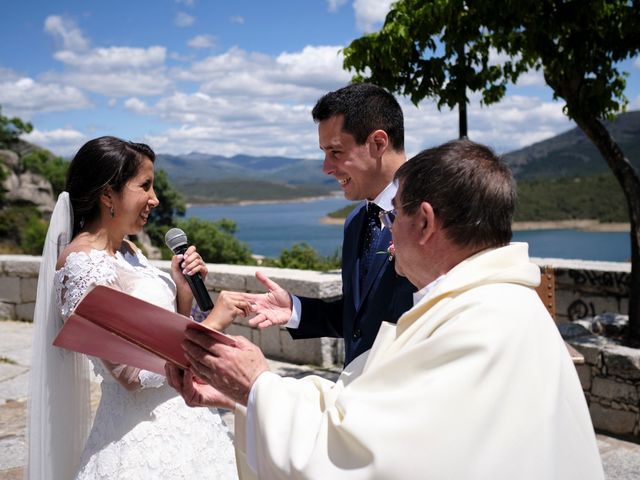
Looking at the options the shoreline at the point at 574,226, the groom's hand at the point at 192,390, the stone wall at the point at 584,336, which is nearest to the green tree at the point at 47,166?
the shoreline at the point at 574,226

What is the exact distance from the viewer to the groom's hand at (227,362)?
1806mm

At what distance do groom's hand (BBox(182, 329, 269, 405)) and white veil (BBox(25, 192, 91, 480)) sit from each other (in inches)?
49.8

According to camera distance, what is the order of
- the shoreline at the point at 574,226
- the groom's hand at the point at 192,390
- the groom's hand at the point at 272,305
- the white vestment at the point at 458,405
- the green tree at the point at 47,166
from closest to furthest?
the white vestment at the point at 458,405
the groom's hand at the point at 192,390
the groom's hand at the point at 272,305
the green tree at the point at 47,166
the shoreline at the point at 574,226

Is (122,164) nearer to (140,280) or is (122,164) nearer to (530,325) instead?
(140,280)

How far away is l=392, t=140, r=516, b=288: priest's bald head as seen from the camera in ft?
5.52

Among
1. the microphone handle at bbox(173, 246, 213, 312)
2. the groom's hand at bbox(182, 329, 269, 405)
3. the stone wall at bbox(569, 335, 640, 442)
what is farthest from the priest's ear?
the stone wall at bbox(569, 335, 640, 442)

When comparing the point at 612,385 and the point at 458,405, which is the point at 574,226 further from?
the point at 458,405

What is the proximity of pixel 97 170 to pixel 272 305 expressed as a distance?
94 centimetres

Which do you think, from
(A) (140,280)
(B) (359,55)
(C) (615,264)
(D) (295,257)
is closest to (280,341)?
(B) (359,55)

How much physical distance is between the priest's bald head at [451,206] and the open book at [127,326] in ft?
1.88

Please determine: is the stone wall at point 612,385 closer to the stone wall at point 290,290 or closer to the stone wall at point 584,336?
the stone wall at point 584,336

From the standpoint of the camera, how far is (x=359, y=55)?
243 inches

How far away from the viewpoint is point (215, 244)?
2919 centimetres

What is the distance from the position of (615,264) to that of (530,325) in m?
5.85
